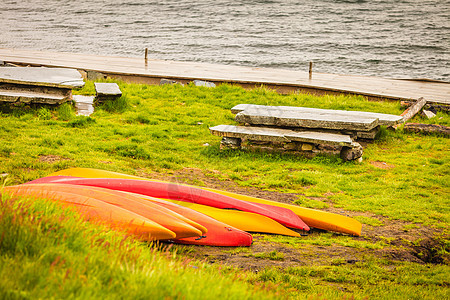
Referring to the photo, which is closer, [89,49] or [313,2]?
[89,49]

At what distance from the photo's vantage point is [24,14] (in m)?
64.2

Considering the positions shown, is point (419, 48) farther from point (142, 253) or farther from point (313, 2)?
point (142, 253)

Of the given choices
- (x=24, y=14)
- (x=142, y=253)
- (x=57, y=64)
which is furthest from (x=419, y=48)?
(x=24, y=14)

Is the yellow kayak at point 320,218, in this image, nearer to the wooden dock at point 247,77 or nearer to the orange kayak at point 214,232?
the orange kayak at point 214,232

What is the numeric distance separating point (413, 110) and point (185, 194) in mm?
9423

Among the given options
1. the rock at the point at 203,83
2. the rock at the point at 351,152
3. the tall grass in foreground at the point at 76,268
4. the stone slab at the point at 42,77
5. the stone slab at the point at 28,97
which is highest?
the stone slab at the point at 42,77

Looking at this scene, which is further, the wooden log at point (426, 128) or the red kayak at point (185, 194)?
the wooden log at point (426, 128)

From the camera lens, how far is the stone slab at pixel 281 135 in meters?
8.62

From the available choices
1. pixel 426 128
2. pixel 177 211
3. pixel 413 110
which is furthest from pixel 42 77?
pixel 413 110

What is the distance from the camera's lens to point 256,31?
170 ft

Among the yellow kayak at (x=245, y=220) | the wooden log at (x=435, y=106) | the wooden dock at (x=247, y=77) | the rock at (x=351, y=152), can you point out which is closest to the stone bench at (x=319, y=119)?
the rock at (x=351, y=152)

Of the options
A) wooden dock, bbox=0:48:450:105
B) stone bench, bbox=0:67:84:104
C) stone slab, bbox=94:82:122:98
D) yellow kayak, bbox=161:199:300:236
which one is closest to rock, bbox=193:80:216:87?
wooden dock, bbox=0:48:450:105

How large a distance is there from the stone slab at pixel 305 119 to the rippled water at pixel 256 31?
22005mm

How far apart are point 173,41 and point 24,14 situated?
34.0 meters
